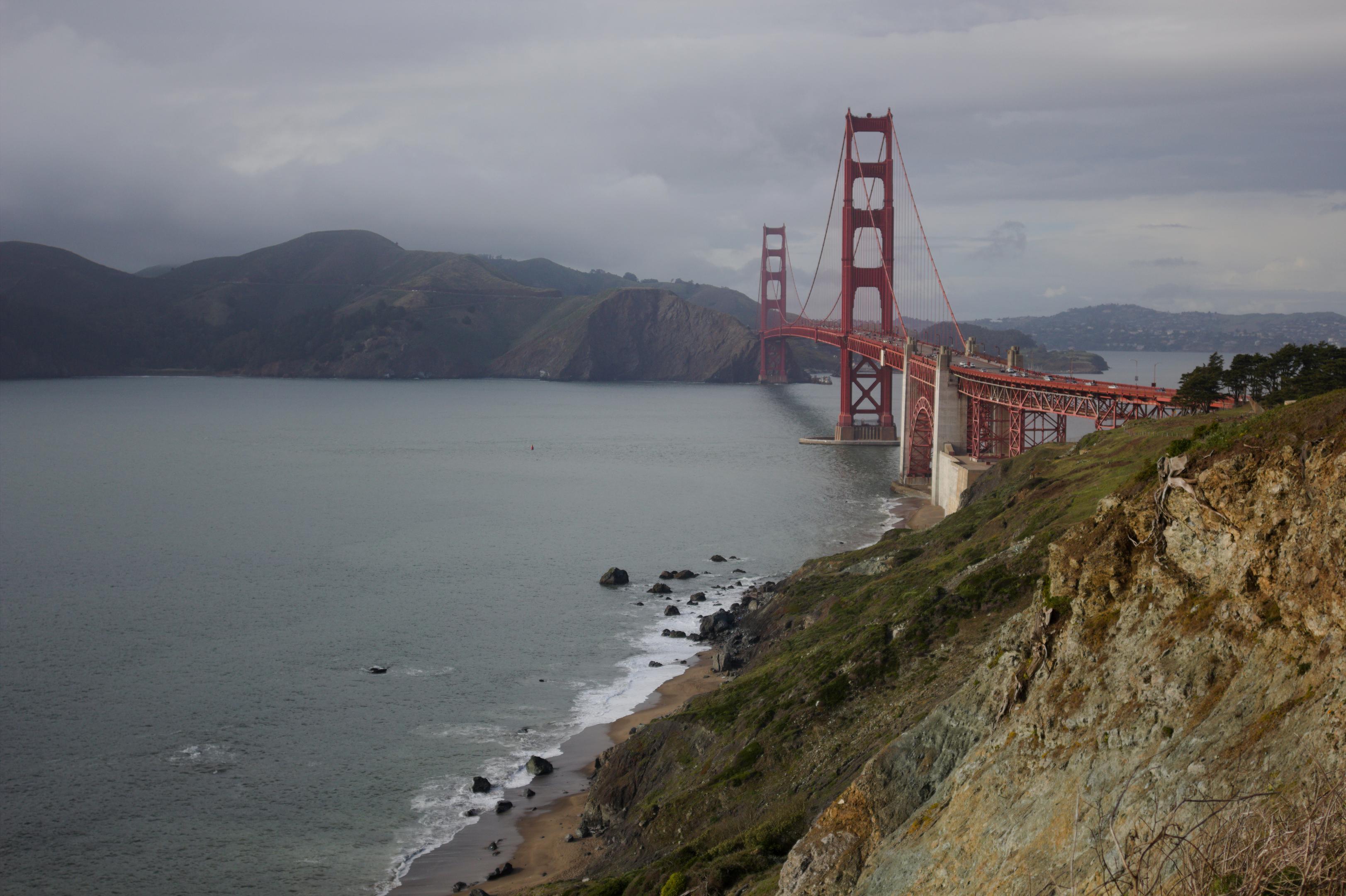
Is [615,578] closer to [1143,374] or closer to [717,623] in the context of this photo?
[717,623]

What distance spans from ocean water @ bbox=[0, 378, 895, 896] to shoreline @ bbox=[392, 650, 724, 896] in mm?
532

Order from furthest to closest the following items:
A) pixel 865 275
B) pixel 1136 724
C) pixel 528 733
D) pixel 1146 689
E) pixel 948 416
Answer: pixel 865 275
pixel 948 416
pixel 528 733
pixel 1146 689
pixel 1136 724

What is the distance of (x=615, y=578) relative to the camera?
41750 millimetres

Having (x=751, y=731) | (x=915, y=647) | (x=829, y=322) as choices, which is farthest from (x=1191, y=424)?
(x=829, y=322)

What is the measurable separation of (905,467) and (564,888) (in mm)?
48758

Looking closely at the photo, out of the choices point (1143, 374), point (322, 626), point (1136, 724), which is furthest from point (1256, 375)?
point (1143, 374)

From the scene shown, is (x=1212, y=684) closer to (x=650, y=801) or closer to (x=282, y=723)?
(x=650, y=801)

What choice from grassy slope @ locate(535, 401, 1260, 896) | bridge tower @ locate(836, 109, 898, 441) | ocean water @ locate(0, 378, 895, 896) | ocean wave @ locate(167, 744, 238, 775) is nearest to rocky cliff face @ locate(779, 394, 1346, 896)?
grassy slope @ locate(535, 401, 1260, 896)

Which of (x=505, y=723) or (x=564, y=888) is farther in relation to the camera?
(x=505, y=723)

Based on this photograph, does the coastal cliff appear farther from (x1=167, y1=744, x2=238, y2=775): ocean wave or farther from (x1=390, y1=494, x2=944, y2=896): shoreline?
(x1=167, y1=744, x2=238, y2=775): ocean wave

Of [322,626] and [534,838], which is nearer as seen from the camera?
[534,838]

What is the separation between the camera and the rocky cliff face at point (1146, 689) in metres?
7.66

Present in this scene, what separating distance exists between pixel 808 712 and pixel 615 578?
2264 cm

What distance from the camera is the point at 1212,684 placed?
8547mm
